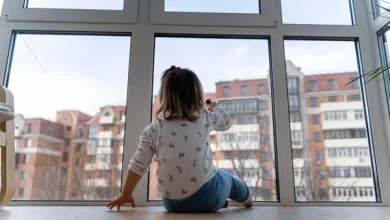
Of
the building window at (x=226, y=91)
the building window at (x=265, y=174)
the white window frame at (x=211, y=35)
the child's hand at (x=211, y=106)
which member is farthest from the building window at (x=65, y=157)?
the building window at (x=265, y=174)

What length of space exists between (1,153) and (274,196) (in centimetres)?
105

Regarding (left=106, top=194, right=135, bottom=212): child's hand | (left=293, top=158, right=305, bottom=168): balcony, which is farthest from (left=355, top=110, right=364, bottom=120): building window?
(left=106, top=194, right=135, bottom=212): child's hand

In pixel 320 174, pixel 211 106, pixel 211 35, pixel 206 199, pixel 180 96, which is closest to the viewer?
pixel 206 199

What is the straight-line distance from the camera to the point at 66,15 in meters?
1.37

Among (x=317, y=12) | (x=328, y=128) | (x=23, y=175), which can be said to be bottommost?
(x=23, y=175)

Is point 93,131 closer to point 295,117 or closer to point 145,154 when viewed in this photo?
point 145,154

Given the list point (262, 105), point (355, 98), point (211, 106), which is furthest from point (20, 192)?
point (355, 98)

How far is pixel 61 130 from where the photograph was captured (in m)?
1.31

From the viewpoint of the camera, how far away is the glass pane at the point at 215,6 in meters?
1.44

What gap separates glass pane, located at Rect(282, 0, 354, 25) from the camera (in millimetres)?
1442

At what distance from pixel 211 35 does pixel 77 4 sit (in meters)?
0.66

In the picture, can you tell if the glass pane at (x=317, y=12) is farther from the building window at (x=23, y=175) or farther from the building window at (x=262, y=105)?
the building window at (x=23, y=175)

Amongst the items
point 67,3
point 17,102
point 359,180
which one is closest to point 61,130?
point 17,102

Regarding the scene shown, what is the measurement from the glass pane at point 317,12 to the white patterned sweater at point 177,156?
76 centimetres
